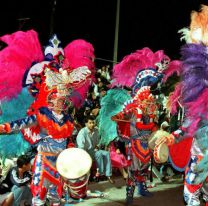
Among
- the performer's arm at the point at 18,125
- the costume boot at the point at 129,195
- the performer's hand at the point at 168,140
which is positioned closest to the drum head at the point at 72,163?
the performer's arm at the point at 18,125

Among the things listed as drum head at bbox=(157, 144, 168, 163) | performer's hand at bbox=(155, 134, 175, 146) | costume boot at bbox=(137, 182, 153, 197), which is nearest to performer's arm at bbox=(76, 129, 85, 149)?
costume boot at bbox=(137, 182, 153, 197)

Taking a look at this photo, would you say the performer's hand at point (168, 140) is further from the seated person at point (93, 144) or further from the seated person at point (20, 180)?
the seated person at point (93, 144)

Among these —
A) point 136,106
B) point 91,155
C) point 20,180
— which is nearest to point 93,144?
point 91,155

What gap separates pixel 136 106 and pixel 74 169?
6.24 ft

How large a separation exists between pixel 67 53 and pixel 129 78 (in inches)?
54.7

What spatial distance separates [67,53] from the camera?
199 inches

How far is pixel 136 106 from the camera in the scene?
5.95 m

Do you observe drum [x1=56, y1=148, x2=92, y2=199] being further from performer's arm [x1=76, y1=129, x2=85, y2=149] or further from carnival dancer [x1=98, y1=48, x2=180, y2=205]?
performer's arm [x1=76, y1=129, x2=85, y2=149]

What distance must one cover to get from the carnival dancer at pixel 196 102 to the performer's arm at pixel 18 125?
4.55 ft

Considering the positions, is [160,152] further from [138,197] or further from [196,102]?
[138,197]

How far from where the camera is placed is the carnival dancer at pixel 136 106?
5.94 metres

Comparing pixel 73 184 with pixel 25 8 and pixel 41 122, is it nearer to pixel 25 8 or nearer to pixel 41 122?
pixel 41 122

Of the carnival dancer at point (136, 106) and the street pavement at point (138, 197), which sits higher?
the carnival dancer at point (136, 106)

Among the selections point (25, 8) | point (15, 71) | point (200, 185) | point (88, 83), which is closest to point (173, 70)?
point (88, 83)
